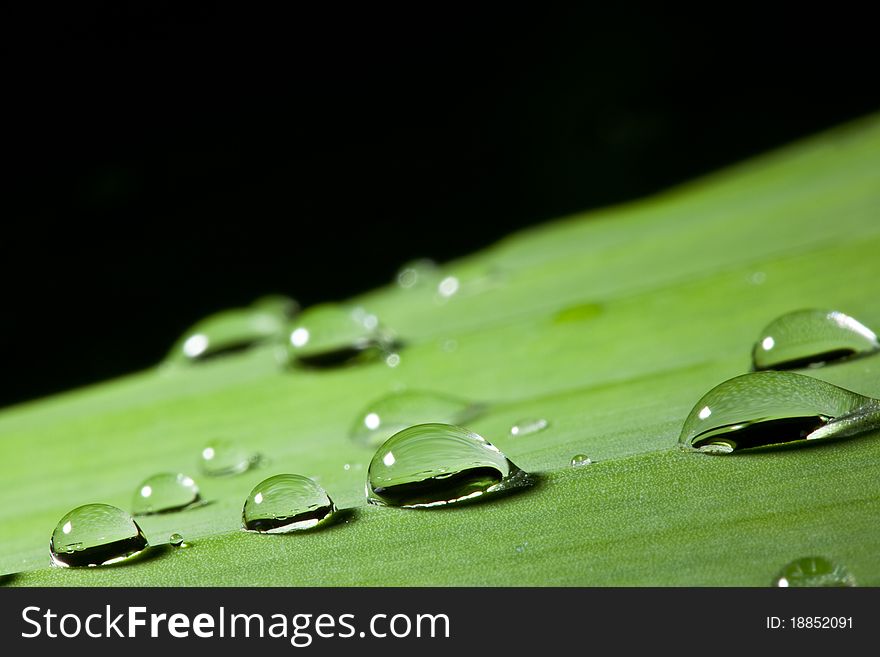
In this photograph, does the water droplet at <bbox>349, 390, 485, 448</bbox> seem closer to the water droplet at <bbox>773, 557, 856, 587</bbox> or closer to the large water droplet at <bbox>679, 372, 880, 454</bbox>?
the large water droplet at <bbox>679, 372, 880, 454</bbox>

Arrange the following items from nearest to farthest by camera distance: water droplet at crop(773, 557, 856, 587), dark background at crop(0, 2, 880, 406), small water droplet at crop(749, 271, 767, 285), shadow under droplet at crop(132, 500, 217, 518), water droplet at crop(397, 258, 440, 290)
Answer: water droplet at crop(773, 557, 856, 587), shadow under droplet at crop(132, 500, 217, 518), small water droplet at crop(749, 271, 767, 285), water droplet at crop(397, 258, 440, 290), dark background at crop(0, 2, 880, 406)

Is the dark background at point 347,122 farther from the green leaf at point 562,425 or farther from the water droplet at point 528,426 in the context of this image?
the water droplet at point 528,426

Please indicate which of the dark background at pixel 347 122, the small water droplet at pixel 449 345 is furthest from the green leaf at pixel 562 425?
the dark background at pixel 347 122

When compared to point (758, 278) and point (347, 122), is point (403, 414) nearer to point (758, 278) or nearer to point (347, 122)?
point (758, 278)

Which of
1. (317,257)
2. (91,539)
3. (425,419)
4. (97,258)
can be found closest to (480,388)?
(425,419)

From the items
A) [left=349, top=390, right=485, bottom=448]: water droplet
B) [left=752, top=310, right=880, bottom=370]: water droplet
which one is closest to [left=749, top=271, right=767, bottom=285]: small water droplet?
[left=752, top=310, right=880, bottom=370]: water droplet

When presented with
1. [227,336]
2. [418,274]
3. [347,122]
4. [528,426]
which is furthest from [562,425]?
[347,122]
